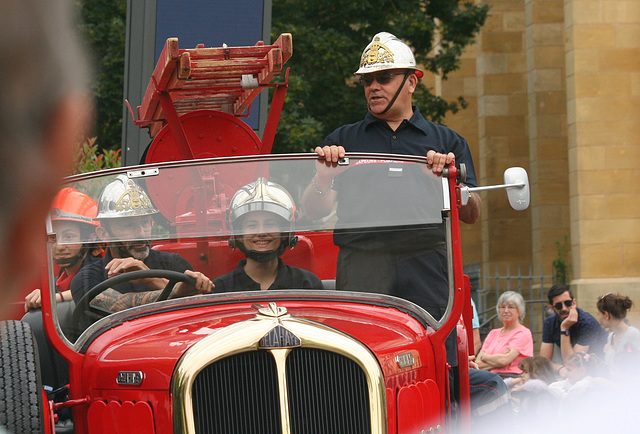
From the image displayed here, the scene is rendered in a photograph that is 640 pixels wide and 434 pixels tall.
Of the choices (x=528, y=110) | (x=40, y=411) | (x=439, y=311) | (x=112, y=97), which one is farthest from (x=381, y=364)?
(x=528, y=110)

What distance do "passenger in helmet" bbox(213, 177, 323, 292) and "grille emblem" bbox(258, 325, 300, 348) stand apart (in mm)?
495

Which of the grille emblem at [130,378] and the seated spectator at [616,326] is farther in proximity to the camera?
the seated spectator at [616,326]

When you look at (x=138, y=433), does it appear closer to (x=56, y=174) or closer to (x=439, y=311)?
(x=439, y=311)

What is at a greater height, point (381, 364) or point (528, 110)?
point (528, 110)

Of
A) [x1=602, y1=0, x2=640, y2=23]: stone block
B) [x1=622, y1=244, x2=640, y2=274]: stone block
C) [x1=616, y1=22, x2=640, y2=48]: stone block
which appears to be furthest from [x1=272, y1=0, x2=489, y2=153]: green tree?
[x1=622, y1=244, x2=640, y2=274]: stone block

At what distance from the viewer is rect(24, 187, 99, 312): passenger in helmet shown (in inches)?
149

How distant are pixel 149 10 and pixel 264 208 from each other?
18.6 ft

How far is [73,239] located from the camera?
382cm

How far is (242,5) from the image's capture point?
938 centimetres

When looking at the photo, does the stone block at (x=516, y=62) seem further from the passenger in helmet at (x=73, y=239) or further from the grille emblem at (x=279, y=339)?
the grille emblem at (x=279, y=339)

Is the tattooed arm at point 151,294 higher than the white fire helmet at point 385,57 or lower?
lower

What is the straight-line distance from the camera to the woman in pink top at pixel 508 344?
8102 mm

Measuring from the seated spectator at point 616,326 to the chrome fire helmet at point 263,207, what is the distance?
14.4 ft

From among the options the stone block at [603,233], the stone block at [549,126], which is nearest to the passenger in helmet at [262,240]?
the stone block at [603,233]
